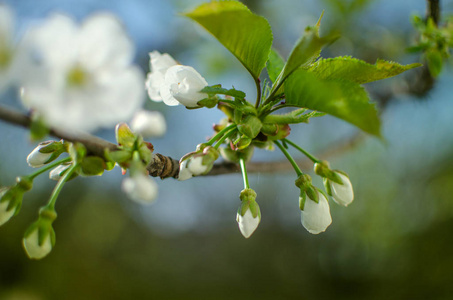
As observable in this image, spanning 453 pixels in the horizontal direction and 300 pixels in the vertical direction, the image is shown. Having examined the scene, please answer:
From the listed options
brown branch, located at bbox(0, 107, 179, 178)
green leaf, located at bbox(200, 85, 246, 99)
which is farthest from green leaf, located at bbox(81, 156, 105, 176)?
green leaf, located at bbox(200, 85, 246, 99)

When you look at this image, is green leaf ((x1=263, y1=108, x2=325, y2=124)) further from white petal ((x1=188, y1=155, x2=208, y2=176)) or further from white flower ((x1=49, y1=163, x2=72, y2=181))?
white flower ((x1=49, y1=163, x2=72, y2=181))

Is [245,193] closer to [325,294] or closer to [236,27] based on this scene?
[236,27]

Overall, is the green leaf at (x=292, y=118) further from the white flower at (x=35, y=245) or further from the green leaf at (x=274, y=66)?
the white flower at (x=35, y=245)

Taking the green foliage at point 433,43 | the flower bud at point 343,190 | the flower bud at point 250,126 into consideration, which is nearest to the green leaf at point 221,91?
the flower bud at point 250,126

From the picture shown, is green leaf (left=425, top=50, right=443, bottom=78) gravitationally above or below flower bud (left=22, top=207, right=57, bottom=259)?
above

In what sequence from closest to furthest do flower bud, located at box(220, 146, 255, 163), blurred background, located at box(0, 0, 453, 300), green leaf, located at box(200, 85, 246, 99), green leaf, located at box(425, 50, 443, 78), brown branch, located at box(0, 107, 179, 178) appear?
brown branch, located at box(0, 107, 179, 178) < green leaf, located at box(200, 85, 246, 99) < flower bud, located at box(220, 146, 255, 163) < green leaf, located at box(425, 50, 443, 78) < blurred background, located at box(0, 0, 453, 300)

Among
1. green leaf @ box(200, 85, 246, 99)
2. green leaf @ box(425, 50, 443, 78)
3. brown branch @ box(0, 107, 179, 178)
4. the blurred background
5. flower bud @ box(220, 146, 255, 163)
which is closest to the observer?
brown branch @ box(0, 107, 179, 178)

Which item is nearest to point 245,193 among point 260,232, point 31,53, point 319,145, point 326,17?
point 31,53
